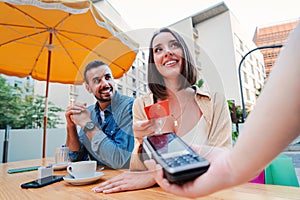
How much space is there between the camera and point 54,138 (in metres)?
2.42

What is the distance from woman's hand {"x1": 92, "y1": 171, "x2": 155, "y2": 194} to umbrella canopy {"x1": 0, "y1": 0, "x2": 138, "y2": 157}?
0.49 meters

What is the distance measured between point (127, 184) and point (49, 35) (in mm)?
1297

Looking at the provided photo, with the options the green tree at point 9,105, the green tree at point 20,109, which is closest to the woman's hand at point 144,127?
the green tree at point 20,109

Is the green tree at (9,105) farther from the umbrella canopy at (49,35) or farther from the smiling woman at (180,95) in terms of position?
the smiling woman at (180,95)

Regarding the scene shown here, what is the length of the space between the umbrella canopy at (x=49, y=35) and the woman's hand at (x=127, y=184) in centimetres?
49

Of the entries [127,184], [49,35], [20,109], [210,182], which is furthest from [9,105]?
[210,182]

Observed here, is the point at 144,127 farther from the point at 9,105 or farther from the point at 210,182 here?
the point at 9,105

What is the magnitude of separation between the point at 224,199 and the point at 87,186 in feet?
1.32

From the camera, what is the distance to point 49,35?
54.9 inches

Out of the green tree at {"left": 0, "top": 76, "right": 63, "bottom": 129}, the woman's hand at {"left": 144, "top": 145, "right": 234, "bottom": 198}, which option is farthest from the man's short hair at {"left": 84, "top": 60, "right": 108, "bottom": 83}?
the green tree at {"left": 0, "top": 76, "right": 63, "bottom": 129}

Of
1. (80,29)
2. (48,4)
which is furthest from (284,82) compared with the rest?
(80,29)

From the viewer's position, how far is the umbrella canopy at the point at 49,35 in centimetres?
98

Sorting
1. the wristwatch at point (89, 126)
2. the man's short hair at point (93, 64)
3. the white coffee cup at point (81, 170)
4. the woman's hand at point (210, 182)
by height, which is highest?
the man's short hair at point (93, 64)

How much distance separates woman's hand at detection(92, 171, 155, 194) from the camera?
20.8 inches
